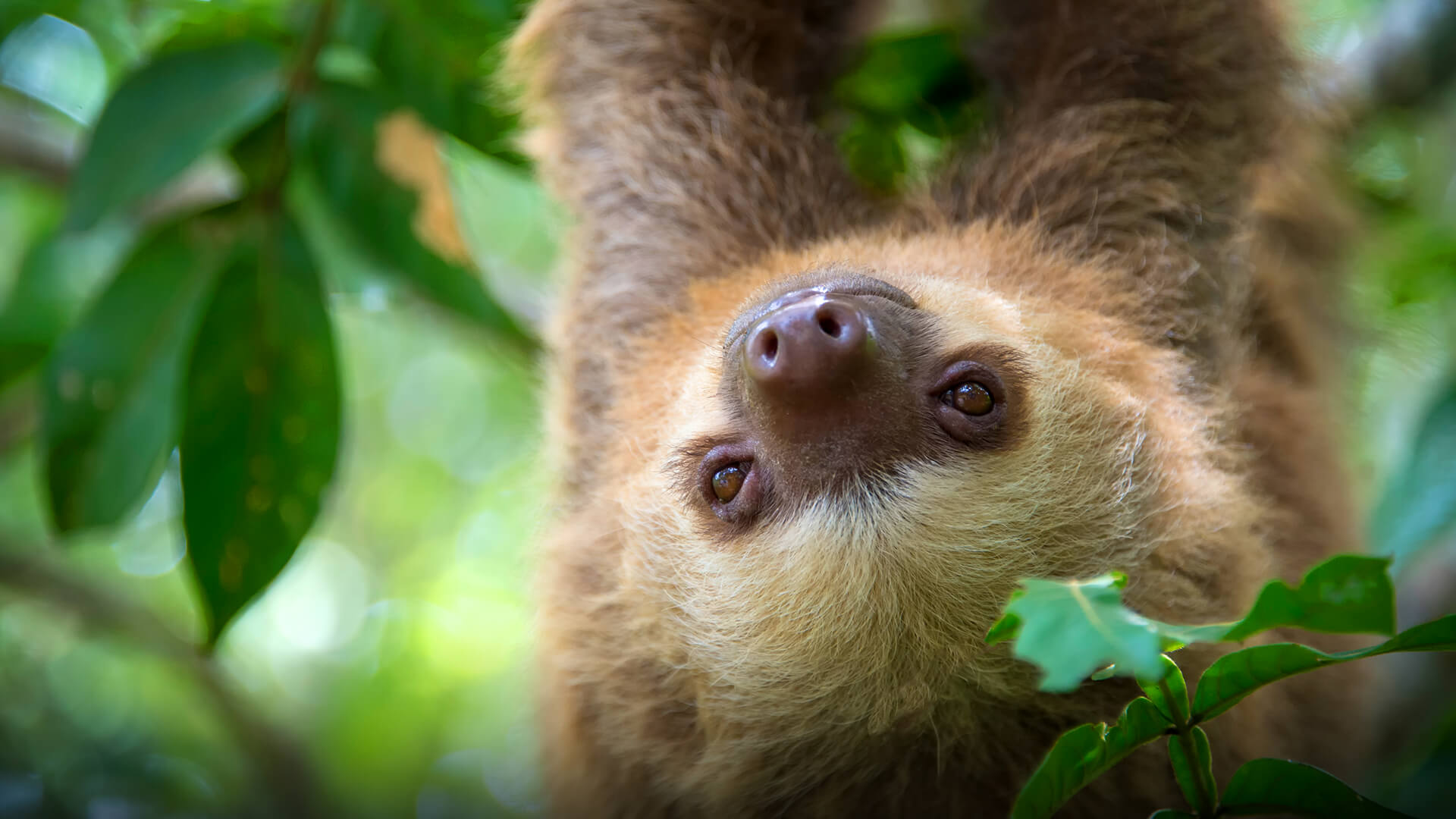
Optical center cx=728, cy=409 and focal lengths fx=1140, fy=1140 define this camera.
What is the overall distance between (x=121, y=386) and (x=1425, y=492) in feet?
12.7

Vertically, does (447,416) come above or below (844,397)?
above

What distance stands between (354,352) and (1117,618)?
864 cm

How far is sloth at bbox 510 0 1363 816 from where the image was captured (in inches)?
104

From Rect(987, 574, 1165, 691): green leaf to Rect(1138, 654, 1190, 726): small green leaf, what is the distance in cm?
24

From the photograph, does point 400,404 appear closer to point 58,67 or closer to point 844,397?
point 58,67

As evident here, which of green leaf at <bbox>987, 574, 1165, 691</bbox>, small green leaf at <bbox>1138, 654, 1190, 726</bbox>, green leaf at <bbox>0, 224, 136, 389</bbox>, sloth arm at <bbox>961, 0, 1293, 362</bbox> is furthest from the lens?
green leaf at <bbox>0, 224, 136, 389</bbox>

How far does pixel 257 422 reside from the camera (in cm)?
300

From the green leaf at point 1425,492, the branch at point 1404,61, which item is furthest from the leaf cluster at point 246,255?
the branch at point 1404,61

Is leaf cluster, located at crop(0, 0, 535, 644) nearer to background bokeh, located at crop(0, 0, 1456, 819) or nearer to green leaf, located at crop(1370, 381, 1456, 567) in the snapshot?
background bokeh, located at crop(0, 0, 1456, 819)

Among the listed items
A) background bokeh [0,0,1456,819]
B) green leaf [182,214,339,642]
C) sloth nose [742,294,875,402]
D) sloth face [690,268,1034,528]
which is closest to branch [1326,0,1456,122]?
background bokeh [0,0,1456,819]

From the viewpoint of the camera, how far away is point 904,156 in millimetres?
3561

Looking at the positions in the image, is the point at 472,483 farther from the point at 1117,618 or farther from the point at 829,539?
the point at 1117,618

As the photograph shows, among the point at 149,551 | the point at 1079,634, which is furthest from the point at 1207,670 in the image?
the point at 149,551

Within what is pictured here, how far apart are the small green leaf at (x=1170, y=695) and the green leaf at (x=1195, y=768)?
4cm
